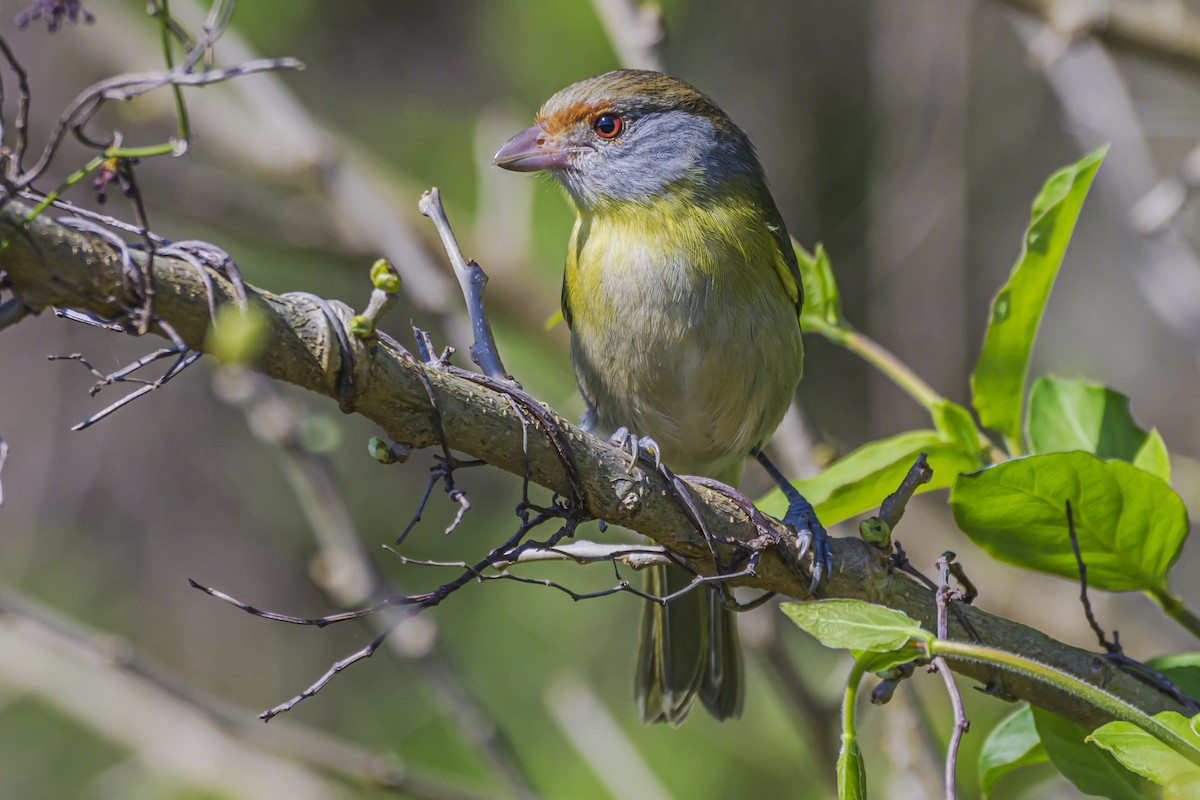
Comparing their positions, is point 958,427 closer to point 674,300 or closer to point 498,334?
point 674,300

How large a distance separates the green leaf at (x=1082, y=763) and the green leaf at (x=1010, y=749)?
2.6 inches

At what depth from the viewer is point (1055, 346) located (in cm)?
645

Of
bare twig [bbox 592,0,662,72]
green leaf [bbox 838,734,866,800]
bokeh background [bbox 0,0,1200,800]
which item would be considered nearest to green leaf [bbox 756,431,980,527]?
green leaf [bbox 838,734,866,800]

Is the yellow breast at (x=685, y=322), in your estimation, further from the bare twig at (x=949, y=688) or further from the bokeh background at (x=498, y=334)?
Answer: the bokeh background at (x=498, y=334)

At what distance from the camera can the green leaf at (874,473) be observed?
2.21 meters

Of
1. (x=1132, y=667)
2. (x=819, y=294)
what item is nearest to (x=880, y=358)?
(x=819, y=294)

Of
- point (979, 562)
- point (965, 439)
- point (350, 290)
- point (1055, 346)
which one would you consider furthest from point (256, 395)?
point (1055, 346)

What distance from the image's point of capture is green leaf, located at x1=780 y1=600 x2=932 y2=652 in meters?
1.56

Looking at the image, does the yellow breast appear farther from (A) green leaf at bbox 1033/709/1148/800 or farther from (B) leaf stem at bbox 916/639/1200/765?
(B) leaf stem at bbox 916/639/1200/765

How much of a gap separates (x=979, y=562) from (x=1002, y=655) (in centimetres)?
443

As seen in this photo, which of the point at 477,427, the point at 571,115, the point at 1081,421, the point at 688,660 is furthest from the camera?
the point at 571,115

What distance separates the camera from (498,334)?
570 cm

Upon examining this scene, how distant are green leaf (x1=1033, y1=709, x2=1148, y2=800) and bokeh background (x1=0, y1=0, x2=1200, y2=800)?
2.84m

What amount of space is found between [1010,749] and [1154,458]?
2.05ft
